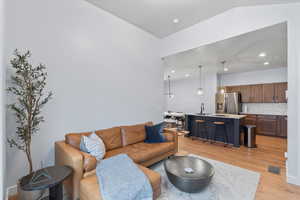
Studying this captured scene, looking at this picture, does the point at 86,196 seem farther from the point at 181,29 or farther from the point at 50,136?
the point at 181,29

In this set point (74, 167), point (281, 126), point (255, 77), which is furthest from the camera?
point (255, 77)

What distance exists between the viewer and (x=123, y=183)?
1.60m

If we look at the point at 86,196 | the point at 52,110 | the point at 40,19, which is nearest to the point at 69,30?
the point at 40,19

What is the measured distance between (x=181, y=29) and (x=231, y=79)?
4461 mm

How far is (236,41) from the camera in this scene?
10.3 feet

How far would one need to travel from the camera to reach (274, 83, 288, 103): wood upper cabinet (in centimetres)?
528

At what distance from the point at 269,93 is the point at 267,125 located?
1326 mm

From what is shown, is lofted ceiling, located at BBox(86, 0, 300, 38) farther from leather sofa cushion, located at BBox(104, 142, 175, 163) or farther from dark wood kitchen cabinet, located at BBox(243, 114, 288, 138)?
dark wood kitchen cabinet, located at BBox(243, 114, 288, 138)

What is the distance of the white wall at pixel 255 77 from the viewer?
18.0ft

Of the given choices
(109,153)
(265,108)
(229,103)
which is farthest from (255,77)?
(109,153)

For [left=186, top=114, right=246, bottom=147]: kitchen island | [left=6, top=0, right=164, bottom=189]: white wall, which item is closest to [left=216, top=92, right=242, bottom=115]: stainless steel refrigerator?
[left=186, top=114, right=246, bottom=147]: kitchen island

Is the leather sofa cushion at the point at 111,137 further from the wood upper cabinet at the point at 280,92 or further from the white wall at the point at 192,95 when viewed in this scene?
the wood upper cabinet at the point at 280,92

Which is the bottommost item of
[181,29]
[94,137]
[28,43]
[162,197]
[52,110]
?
[162,197]

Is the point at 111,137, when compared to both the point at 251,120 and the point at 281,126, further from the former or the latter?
the point at 281,126
